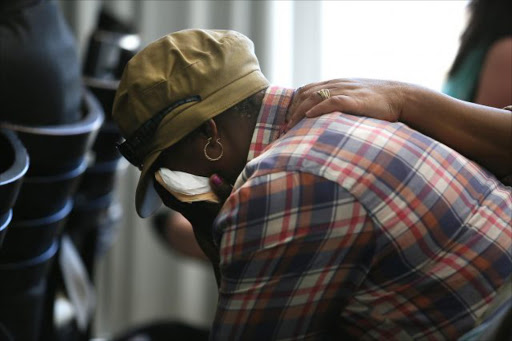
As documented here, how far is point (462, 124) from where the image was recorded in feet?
3.86

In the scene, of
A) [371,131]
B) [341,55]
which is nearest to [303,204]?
[371,131]

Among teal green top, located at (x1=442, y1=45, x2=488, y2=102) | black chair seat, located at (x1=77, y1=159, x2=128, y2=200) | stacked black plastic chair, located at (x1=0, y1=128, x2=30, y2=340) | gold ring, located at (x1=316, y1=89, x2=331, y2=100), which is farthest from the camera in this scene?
black chair seat, located at (x1=77, y1=159, x2=128, y2=200)

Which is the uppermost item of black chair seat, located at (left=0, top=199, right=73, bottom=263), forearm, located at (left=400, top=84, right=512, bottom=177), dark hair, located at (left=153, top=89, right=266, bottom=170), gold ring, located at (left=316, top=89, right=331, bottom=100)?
gold ring, located at (left=316, top=89, right=331, bottom=100)

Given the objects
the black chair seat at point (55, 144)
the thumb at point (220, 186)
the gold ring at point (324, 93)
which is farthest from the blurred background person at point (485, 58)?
the black chair seat at point (55, 144)

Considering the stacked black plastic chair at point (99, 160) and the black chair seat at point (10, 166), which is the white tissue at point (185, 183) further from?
the stacked black plastic chair at point (99, 160)

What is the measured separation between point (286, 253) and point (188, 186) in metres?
0.24

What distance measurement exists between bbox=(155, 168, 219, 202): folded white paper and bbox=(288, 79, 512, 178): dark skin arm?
0.54 ft

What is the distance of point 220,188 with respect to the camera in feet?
3.94

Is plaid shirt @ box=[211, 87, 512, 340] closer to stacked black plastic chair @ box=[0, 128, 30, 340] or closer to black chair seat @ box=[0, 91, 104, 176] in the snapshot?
Result: stacked black plastic chair @ box=[0, 128, 30, 340]

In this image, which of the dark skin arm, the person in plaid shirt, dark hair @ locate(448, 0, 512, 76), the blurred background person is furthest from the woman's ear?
dark hair @ locate(448, 0, 512, 76)

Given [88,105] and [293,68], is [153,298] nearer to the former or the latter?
[293,68]

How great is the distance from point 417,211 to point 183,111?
369 millimetres

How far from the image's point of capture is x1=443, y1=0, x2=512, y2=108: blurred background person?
5.40 feet

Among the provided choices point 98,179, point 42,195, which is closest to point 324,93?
point 42,195
